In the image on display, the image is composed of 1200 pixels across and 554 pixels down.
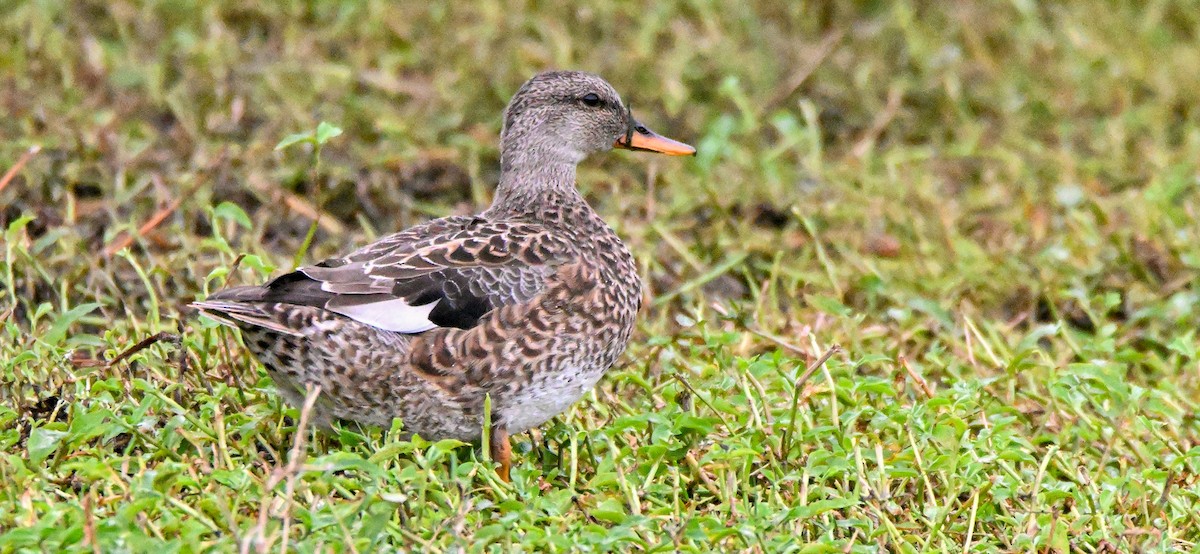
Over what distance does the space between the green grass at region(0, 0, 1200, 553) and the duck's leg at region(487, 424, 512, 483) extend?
0.37ft

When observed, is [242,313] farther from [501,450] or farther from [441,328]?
[501,450]

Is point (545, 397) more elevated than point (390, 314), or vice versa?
point (390, 314)

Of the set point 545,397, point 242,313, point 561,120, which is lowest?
point 545,397

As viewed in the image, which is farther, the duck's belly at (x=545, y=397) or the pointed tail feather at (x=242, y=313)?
the duck's belly at (x=545, y=397)

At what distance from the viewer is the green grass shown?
3.94m

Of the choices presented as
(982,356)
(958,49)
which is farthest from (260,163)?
(958,49)

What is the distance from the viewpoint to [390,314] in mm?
4160

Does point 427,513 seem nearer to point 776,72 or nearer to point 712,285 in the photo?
point 712,285

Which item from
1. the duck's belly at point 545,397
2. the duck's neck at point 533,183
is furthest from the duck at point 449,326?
the duck's neck at point 533,183

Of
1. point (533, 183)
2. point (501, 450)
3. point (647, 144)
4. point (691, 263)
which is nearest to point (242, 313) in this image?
point (501, 450)

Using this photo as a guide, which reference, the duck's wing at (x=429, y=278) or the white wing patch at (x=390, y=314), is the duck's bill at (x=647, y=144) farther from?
the white wing patch at (x=390, y=314)

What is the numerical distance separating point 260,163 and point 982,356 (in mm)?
2993

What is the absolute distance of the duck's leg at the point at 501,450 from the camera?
4281mm

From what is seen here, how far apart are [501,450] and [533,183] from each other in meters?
1.06
